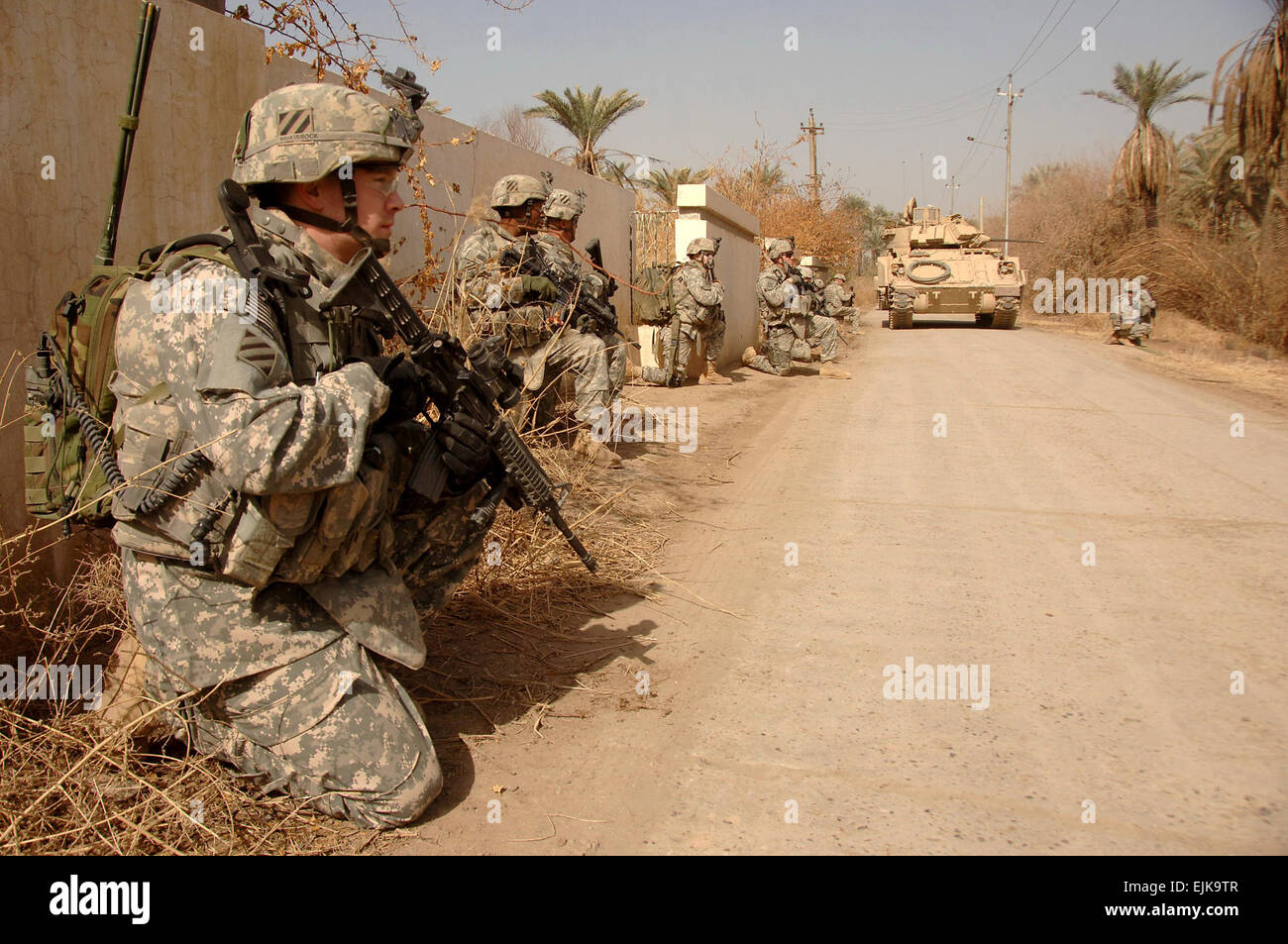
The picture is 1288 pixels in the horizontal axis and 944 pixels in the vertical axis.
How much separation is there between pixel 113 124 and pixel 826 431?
223 inches

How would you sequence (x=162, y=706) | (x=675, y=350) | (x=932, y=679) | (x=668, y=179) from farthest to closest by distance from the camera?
(x=668, y=179) → (x=675, y=350) → (x=932, y=679) → (x=162, y=706)

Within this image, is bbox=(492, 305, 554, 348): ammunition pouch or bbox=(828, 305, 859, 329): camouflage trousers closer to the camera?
bbox=(492, 305, 554, 348): ammunition pouch

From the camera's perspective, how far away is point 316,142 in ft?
7.97

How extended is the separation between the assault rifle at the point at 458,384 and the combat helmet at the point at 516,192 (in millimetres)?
3372

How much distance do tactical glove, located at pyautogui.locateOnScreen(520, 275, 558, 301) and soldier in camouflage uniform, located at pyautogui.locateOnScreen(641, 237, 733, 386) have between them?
4296mm

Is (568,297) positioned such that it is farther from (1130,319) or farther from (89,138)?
(1130,319)

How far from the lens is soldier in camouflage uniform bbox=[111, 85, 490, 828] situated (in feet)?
7.06

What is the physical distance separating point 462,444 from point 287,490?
60 centimetres

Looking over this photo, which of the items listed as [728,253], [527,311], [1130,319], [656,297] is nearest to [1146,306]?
[1130,319]

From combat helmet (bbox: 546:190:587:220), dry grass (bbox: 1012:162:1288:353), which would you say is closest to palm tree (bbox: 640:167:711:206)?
dry grass (bbox: 1012:162:1288:353)

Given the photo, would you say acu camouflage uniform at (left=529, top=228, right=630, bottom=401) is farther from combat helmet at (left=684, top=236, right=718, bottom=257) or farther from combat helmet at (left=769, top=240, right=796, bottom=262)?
combat helmet at (left=769, top=240, right=796, bottom=262)
